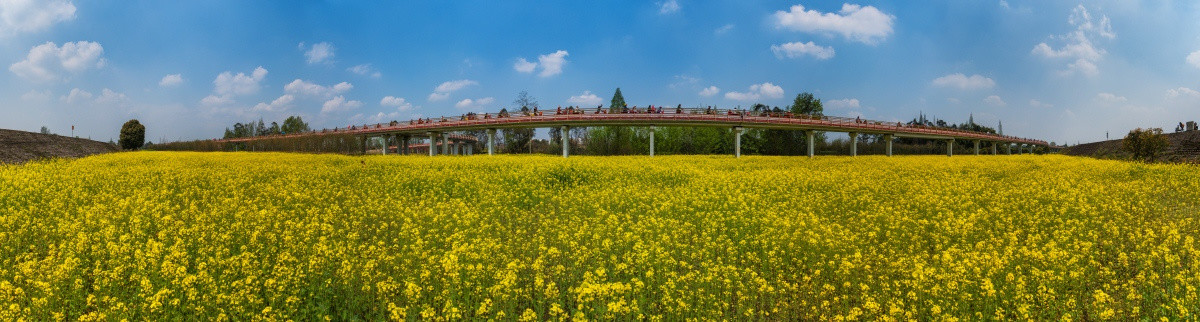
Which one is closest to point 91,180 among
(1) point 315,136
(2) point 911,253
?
(2) point 911,253

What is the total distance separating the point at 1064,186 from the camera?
49.0ft

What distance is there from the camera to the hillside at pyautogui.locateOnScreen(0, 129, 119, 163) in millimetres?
35062

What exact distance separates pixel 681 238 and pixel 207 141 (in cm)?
10041

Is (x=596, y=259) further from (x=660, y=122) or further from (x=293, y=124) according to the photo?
(x=293, y=124)

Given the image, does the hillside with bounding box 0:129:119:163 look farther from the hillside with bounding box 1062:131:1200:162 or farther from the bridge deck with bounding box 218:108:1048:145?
the hillside with bounding box 1062:131:1200:162

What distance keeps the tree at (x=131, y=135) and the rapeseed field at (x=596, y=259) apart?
72.8 m

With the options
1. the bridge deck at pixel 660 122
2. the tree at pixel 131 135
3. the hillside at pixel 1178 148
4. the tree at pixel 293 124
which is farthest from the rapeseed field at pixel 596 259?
the tree at pixel 293 124

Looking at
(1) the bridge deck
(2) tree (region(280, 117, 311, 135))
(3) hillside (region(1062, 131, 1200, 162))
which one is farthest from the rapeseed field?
(2) tree (region(280, 117, 311, 135))

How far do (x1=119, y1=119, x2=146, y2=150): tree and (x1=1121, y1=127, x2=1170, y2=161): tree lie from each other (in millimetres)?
108928

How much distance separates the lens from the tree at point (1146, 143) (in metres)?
36.5

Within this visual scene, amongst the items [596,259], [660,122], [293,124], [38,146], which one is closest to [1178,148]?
[660,122]

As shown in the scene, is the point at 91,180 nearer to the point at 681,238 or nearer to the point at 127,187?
the point at 127,187

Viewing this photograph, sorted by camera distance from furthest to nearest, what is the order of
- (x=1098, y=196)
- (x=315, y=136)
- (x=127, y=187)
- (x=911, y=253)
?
(x=315, y=136)
(x=127, y=187)
(x=1098, y=196)
(x=911, y=253)

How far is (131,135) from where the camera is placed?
225 ft
